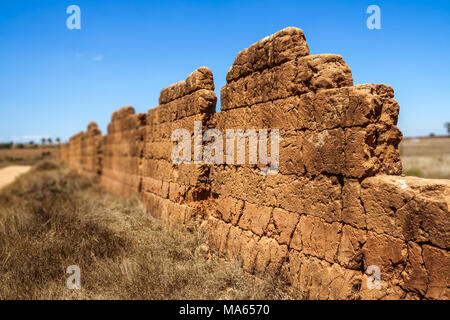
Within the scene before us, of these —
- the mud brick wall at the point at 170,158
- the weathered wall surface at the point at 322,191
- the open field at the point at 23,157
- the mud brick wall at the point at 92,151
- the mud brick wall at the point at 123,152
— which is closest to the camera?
the weathered wall surface at the point at 322,191

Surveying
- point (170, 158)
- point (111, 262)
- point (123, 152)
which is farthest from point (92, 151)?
point (111, 262)

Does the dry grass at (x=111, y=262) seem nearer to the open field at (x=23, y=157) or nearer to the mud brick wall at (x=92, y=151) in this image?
the mud brick wall at (x=92, y=151)

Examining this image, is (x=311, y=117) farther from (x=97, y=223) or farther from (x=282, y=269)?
(x=97, y=223)

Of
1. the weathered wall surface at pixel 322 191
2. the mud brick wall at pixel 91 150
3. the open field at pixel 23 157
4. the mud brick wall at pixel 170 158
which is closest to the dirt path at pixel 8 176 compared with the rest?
the mud brick wall at pixel 91 150

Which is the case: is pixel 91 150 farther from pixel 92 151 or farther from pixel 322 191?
pixel 322 191

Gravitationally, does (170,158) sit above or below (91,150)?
below

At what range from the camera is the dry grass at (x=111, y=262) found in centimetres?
375

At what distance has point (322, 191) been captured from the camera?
352 centimetres

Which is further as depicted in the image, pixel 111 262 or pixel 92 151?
pixel 92 151

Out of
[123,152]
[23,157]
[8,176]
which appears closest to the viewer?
[123,152]

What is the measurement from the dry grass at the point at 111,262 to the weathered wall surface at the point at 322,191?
0.51m

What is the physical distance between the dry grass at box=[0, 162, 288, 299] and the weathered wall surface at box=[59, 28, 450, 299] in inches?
20.0

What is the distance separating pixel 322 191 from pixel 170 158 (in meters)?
4.07
